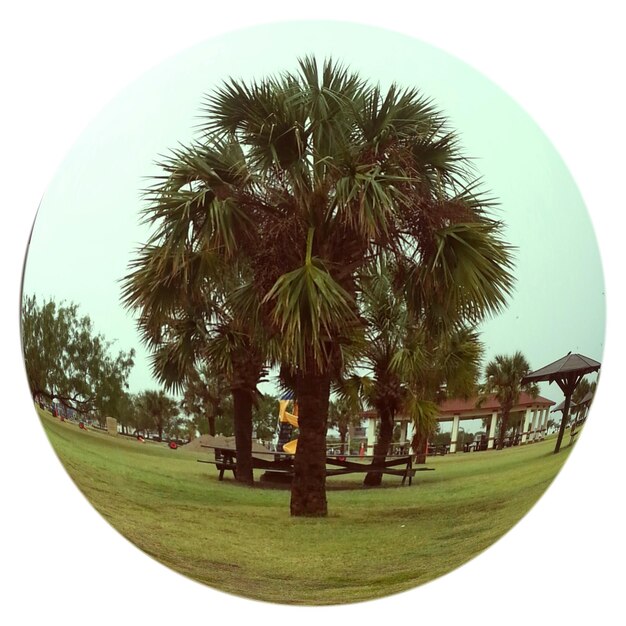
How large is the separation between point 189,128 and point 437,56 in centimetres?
180

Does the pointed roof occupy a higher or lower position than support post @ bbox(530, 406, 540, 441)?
higher

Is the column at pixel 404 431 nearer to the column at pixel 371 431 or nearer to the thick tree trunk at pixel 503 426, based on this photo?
the column at pixel 371 431

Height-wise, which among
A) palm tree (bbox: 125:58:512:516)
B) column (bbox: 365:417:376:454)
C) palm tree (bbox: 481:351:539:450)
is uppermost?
palm tree (bbox: 125:58:512:516)

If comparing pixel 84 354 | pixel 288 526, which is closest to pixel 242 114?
pixel 84 354

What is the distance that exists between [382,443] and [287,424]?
0.60 m

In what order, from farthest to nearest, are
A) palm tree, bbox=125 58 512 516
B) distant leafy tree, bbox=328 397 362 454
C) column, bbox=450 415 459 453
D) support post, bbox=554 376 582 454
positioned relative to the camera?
support post, bbox=554 376 582 454
column, bbox=450 415 459 453
distant leafy tree, bbox=328 397 362 454
palm tree, bbox=125 58 512 516

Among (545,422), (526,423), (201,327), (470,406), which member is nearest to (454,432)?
(470,406)

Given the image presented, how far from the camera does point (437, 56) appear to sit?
7.17 meters

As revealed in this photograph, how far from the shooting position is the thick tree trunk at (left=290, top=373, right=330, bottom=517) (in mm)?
6395

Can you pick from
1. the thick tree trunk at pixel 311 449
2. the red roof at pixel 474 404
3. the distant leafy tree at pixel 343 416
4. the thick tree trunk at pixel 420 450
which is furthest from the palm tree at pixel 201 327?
the red roof at pixel 474 404

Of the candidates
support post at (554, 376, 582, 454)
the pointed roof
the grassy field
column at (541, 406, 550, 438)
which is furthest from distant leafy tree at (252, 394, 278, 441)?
support post at (554, 376, 582, 454)

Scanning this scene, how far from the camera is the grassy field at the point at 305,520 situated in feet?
21.9

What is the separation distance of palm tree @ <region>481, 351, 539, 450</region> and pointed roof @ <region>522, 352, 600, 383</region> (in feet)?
0.22

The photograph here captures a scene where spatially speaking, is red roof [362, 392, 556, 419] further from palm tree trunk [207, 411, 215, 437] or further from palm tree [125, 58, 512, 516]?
palm tree trunk [207, 411, 215, 437]
